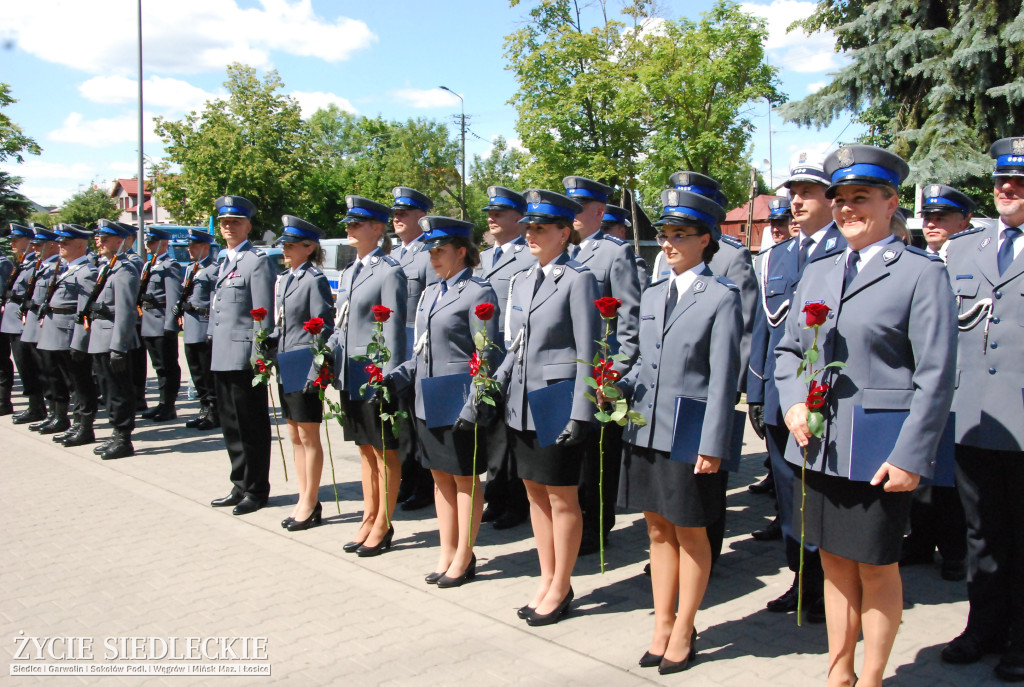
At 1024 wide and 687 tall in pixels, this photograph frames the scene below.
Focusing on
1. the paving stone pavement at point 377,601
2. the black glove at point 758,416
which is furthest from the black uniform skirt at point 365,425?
the black glove at point 758,416

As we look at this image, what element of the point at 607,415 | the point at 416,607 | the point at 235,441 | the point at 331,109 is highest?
the point at 331,109

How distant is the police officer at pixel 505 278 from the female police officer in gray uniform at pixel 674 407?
2.17 m

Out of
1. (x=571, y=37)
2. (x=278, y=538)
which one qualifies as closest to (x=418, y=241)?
(x=278, y=538)

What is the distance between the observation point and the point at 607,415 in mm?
3873

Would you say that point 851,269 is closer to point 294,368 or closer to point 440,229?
point 440,229

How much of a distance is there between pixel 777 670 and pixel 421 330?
2.61m

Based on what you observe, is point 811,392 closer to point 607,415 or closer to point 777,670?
point 607,415

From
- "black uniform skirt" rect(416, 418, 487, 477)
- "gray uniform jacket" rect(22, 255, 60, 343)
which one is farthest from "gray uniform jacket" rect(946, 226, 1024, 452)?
"gray uniform jacket" rect(22, 255, 60, 343)

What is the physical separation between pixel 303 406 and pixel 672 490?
3086mm

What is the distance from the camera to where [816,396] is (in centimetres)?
306

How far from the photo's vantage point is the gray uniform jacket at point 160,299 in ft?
35.2

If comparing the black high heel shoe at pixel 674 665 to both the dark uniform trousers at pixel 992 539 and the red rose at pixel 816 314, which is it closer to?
the dark uniform trousers at pixel 992 539

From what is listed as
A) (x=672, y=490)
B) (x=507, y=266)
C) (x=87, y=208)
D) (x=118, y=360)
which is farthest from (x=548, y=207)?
(x=87, y=208)

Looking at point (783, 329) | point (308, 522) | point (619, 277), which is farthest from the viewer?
point (308, 522)
